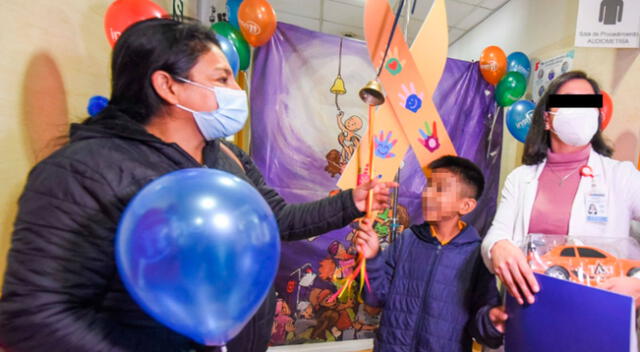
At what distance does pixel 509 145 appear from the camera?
9.09 ft

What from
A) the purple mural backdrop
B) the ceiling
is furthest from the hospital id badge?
the ceiling

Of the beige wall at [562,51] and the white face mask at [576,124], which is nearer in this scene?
the white face mask at [576,124]

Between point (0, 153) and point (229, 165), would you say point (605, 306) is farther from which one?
point (0, 153)

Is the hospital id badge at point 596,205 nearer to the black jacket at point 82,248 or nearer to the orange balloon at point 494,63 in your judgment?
the black jacket at point 82,248

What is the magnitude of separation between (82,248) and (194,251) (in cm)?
24

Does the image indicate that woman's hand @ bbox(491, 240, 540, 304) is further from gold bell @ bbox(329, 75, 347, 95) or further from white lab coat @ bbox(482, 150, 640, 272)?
gold bell @ bbox(329, 75, 347, 95)

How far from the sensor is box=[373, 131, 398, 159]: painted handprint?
3.26 ft

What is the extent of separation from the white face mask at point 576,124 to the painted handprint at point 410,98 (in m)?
0.57

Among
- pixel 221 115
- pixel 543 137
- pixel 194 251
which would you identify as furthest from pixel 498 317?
pixel 221 115

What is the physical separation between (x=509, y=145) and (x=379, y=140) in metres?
2.38

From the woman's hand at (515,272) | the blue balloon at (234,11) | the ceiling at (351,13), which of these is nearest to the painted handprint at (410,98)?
the woman's hand at (515,272)

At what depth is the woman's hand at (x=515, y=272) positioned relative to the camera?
0.72 m

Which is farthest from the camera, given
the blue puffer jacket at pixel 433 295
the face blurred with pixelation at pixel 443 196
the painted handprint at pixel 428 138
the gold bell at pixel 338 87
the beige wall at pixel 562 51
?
the gold bell at pixel 338 87

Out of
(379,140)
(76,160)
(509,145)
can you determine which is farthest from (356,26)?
(76,160)
